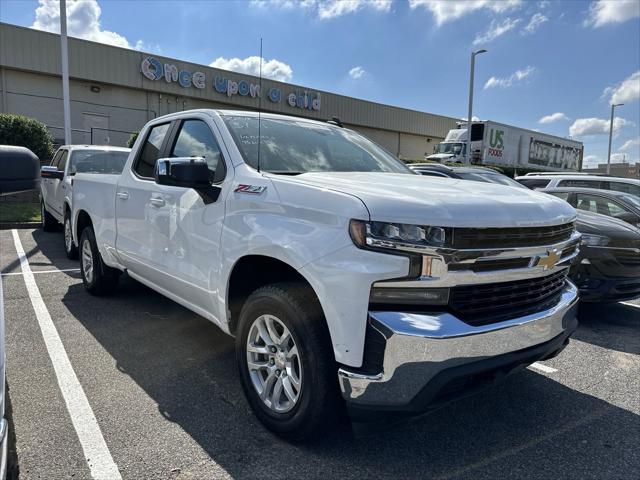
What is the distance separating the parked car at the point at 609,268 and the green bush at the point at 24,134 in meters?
14.9

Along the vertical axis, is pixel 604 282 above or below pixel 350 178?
below

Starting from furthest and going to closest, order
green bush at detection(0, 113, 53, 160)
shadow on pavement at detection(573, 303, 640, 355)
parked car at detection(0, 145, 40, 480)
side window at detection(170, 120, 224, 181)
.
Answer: green bush at detection(0, 113, 53, 160)
shadow on pavement at detection(573, 303, 640, 355)
side window at detection(170, 120, 224, 181)
parked car at detection(0, 145, 40, 480)

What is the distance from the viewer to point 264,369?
9.32 ft

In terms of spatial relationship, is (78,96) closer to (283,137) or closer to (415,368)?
(283,137)

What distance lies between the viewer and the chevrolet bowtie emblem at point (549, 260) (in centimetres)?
261

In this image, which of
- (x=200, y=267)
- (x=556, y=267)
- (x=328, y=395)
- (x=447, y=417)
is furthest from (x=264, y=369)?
(x=556, y=267)

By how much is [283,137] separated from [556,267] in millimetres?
1986

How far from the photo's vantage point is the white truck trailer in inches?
1102

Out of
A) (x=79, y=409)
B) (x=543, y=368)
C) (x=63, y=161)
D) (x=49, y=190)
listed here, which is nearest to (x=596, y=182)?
(x=543, y=368)

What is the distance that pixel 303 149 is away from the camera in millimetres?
3449

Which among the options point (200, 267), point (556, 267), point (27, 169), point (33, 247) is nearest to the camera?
point (27, 169)

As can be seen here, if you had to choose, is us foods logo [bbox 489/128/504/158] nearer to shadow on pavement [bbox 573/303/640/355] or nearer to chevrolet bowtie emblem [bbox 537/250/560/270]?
shadow on pavement [bbox 573/303/640/355]

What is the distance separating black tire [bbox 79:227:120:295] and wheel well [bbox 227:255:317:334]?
281cm

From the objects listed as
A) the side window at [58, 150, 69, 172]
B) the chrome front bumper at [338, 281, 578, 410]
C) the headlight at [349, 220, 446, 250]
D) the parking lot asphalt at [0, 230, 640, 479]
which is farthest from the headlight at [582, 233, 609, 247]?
the side window at [58, 150, 69, 172]
